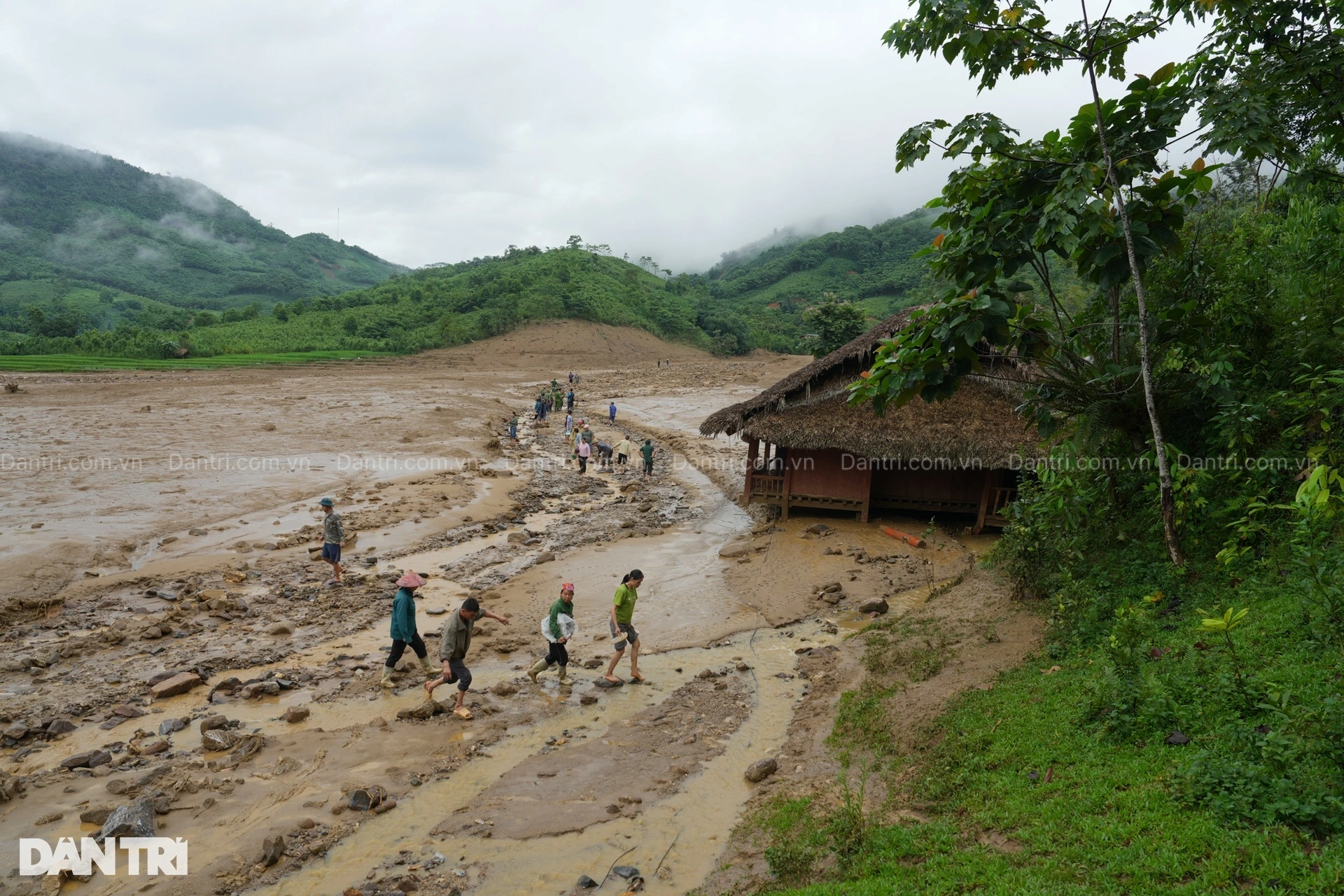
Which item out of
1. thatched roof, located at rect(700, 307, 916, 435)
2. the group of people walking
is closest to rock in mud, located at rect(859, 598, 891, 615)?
the group of people walking

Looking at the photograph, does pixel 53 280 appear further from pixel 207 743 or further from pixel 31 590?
pixel 207 743

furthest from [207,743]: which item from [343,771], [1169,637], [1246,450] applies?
[1246,450]

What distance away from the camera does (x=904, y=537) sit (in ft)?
52.0

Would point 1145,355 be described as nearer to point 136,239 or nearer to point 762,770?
point 762,770

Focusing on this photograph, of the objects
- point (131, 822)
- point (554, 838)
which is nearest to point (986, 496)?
point (554, 838)

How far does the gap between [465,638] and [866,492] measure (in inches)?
426

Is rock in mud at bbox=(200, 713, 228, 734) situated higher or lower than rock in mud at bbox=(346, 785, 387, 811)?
higher

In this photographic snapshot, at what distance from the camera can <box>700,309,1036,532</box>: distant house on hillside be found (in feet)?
50.4

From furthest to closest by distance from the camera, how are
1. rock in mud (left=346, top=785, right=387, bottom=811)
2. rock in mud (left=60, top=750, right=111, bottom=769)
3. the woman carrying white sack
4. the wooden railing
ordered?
the wooden railing, the woman carrying white sack, rock in mud (left=60, top=750, right=111, bottom=769), rock in mud (left=346, top=785, right=387, bottom=811)

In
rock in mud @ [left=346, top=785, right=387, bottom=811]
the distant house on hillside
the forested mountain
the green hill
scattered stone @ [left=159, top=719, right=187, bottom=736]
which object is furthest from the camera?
the forested mountain

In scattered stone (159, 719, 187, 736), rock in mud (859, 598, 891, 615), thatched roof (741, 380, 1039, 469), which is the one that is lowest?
scattered stone (159, 719, 187, 736)

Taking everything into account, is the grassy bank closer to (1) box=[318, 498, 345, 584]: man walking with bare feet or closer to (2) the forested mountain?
(1) box=[318, 498, 345, 584]: man walking with bare feet

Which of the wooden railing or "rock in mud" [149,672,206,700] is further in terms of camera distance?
the wooden railing

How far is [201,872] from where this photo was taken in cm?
581
